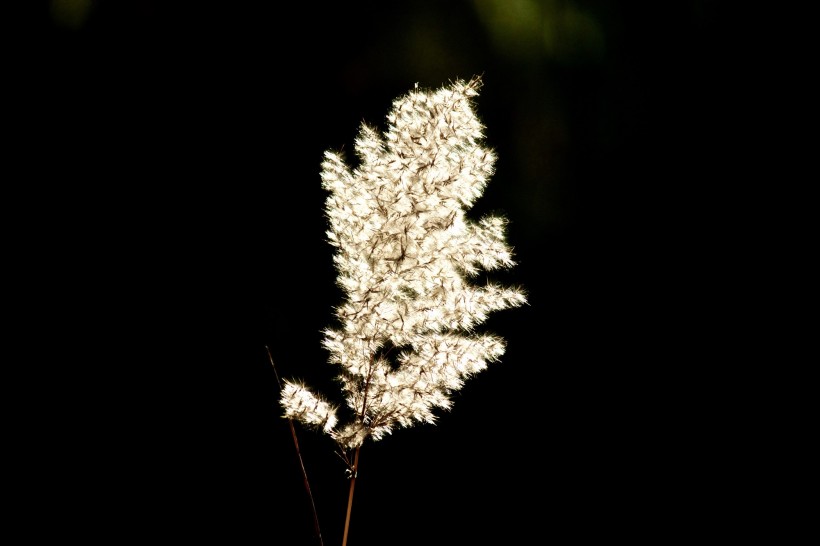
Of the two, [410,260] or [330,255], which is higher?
[330,255]

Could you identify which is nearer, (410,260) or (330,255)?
(410,260)

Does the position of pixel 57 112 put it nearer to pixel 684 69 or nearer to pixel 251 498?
pixel 251 498

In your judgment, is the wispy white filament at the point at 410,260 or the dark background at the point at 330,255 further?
the dark background at the point at 330,255

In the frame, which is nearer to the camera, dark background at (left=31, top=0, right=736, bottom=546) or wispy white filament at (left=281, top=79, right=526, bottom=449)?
wispy white filament at (left=281, top=79, right=526, bottom=449)

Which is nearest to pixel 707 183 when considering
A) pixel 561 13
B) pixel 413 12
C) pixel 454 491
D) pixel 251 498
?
pixel 561 13
